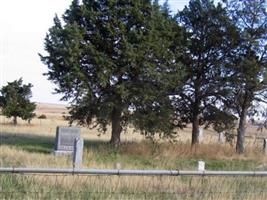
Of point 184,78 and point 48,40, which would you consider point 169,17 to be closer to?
point 184,78

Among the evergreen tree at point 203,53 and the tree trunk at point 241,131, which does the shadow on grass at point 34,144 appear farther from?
the tree trunk at point 241,131

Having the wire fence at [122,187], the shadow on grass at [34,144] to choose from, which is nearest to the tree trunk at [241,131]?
the shadow on grass at [34,144]

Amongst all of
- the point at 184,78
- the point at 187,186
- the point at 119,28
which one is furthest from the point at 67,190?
the point at 184,78

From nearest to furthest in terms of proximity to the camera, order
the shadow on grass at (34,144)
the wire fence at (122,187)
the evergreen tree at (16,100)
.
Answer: the wire fence at (122,187) < the shadow on grass at (34,144) < the evergreen tree at (16,100)

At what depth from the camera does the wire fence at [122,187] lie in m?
8.67

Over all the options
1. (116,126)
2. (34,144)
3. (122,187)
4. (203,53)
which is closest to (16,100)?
(34,144)

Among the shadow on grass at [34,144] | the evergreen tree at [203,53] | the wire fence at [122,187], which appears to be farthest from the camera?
the evergreen tree at [203,53]

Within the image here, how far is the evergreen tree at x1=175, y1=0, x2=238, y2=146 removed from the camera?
1150 inches

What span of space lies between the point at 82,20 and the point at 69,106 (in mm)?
4346

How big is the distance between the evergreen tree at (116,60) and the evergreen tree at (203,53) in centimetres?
227

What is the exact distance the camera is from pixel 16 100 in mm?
48875

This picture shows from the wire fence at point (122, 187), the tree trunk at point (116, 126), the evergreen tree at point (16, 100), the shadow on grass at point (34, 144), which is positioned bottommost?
the wire fence at point (122, 187)

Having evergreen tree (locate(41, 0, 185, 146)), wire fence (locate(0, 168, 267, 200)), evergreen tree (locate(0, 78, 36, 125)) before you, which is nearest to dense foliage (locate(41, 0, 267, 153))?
evergreen tree (locate(41, 0, 185, 146))

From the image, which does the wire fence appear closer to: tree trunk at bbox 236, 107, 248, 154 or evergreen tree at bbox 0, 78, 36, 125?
tree trunk at bbox 236, 107, 248, 154
